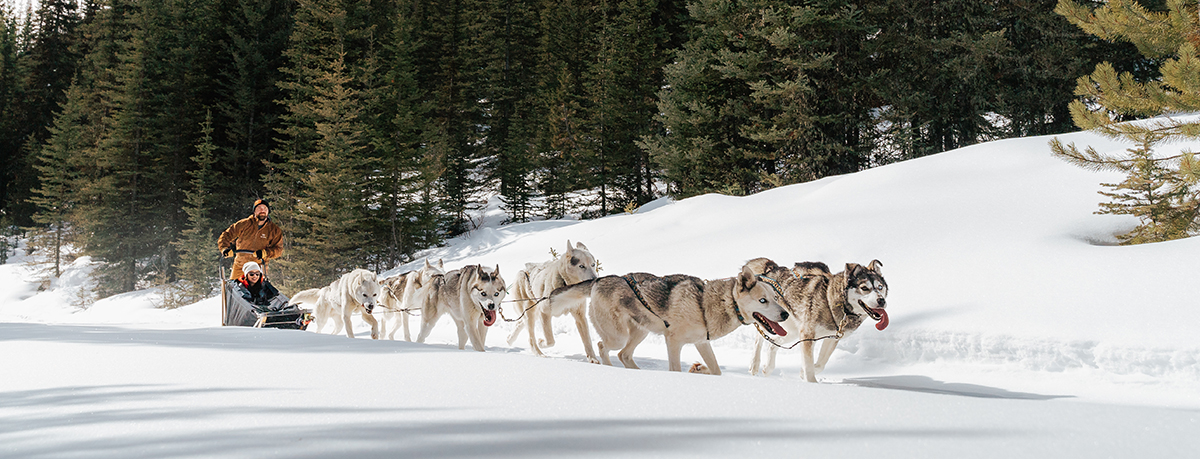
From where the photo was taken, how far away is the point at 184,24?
98.4 ft

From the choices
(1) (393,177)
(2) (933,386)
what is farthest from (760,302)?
(1) (393,177)

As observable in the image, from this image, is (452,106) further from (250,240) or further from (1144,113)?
(1144,113)

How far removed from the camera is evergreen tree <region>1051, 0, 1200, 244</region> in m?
7.56

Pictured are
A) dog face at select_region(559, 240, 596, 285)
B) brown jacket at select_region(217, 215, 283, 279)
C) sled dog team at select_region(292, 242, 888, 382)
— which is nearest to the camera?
sled dog team at select_region(292, 242, 888, 382)

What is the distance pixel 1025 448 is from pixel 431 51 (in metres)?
39.1

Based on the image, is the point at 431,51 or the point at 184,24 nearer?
the point at 184,24

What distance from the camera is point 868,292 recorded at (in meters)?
4.98

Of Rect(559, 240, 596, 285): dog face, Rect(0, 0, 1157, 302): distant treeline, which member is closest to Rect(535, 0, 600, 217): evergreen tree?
Rect(0, 0, 1157, 302): distant treeline

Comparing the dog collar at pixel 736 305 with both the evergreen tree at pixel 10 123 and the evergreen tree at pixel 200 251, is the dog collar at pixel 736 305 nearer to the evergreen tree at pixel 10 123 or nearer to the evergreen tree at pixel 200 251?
the evergreen tree at pixel 200 251

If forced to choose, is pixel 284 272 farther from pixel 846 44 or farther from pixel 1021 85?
pixel 1021 85

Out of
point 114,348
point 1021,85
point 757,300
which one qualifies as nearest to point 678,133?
point 1021,85

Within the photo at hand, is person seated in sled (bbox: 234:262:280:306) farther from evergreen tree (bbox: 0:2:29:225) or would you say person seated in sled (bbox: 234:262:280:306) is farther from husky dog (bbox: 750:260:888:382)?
evergreen tree (bbox: 0:2:29:225)

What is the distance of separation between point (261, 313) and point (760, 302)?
6.13 metres

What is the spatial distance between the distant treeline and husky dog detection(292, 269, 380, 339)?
32.2 feet
